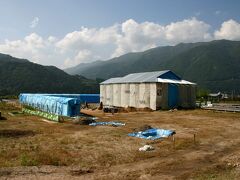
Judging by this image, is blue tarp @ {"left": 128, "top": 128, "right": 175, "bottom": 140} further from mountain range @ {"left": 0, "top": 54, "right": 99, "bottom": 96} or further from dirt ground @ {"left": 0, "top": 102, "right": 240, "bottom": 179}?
mountain range @ {"left": 0, "top": 54, "right": 99, "bottom": 96}

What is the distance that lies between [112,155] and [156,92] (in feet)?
117

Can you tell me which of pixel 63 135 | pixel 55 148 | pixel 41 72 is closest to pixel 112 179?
pixel 55 148

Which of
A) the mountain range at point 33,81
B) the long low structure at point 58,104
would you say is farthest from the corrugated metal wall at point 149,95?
the mountain range at point 33,81

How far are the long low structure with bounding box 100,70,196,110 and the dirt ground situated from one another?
24836 mm

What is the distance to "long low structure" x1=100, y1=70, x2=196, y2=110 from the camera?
5612cm

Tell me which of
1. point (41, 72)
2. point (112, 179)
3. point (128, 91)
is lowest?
point (112, 179)

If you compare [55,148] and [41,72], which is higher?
[41,72]

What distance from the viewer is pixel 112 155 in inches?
811

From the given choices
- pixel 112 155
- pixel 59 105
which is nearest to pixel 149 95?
pixel 59 105

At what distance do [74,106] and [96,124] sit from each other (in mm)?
11541

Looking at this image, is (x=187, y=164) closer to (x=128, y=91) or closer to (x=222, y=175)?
(x=222, y=175)

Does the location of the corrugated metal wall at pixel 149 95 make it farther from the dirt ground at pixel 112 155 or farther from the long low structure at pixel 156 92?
the dirt ground at pixel 112 155

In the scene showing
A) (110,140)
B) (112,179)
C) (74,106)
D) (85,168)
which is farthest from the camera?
(74,106)

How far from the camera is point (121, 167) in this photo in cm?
1788
